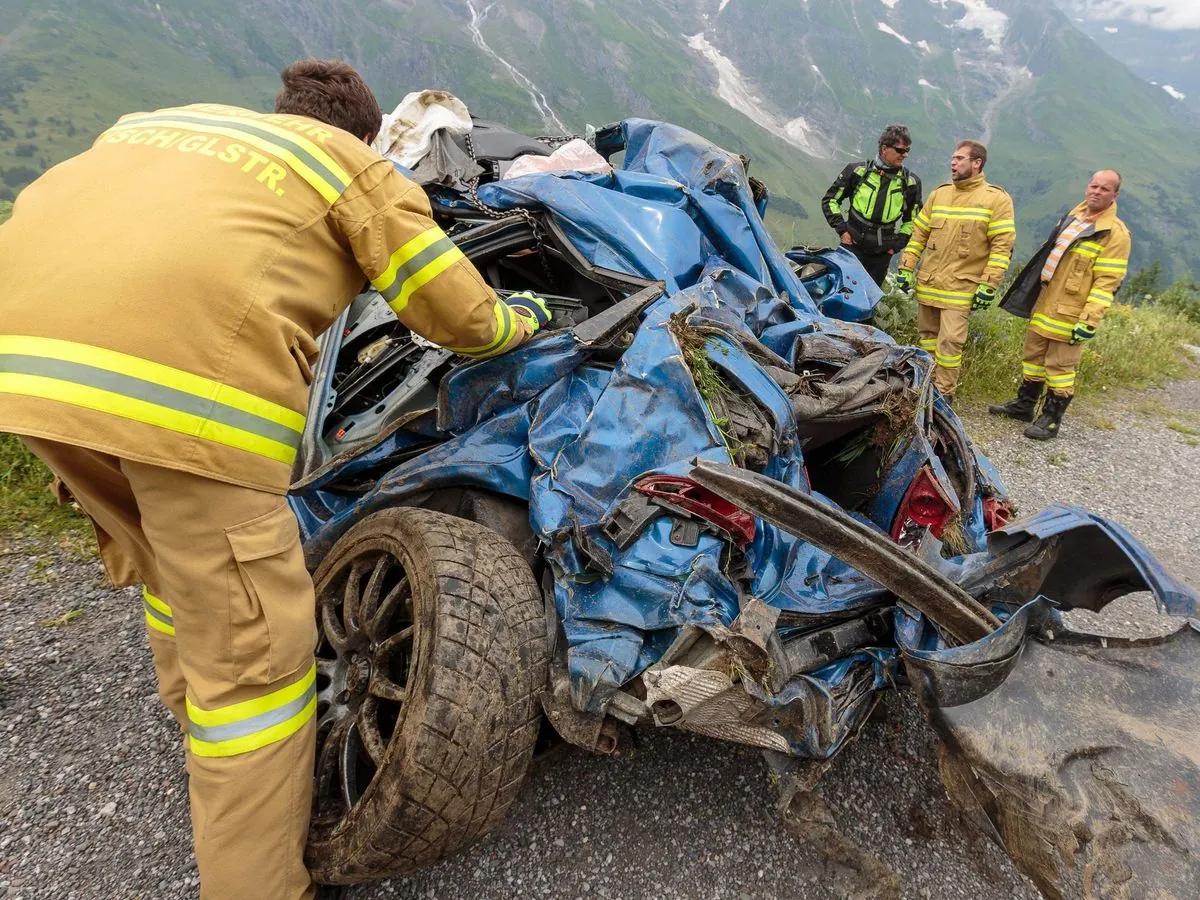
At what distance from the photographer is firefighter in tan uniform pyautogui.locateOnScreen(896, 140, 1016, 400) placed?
5.43 m

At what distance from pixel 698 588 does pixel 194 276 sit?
1.36 metres

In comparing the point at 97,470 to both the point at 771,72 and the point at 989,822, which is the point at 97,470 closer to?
the point at 989,822

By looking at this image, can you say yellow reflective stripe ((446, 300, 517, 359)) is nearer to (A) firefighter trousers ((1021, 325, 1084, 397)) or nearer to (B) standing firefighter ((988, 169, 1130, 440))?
(B) standing firefighter ((988, 169, 1130, 440))

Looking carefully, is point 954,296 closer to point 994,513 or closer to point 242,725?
point 994,513

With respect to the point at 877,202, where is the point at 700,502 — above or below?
below

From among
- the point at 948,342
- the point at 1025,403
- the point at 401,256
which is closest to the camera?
Result: the point at 401,256

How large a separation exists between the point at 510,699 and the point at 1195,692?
1.51 m

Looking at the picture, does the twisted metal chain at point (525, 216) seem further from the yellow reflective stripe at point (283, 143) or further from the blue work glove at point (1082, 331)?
the blue work glove at point (1082, 331)

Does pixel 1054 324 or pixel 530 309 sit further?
pixel 1054 324

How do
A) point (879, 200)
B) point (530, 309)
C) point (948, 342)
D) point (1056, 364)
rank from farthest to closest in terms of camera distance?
point (879, 200) < point (948, 342) < point (1056, 364) < point (530, 309)

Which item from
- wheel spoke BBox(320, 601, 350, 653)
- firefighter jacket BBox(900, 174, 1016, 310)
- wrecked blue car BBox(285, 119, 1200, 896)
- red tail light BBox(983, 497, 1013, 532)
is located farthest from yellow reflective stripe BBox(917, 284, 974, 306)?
wheel spoke BBox(320, 601, 350, 653)

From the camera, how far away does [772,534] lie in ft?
6.68

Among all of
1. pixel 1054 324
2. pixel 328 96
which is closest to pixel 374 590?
pixel 328 96

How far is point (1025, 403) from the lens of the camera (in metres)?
5.83
